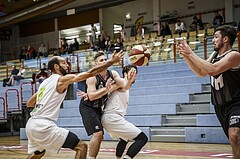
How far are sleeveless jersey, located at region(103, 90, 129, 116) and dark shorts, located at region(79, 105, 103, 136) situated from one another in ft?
0.48

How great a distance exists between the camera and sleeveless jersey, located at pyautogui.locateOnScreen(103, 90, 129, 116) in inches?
233

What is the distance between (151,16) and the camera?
24875 mm

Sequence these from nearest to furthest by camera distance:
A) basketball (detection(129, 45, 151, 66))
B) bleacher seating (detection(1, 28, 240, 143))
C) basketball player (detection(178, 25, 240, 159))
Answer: basketball player (detection(178, 25, 240, 159)) < basketball (detection(129, 45, 151, 66)) < bleacher seating (detection(1, 28, 240, 143))

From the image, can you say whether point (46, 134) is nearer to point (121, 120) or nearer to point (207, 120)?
point (121, 120)

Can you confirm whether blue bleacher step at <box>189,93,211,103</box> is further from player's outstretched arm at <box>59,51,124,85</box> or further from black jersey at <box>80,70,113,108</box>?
player's outstretched arm at <box>59,51,124,85</box>

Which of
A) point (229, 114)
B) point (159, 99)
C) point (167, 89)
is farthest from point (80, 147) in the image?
point (167, 89)

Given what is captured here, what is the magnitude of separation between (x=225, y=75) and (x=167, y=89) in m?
7.98

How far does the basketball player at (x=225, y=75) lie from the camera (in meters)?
4.12

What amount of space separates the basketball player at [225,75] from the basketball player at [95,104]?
1.66m

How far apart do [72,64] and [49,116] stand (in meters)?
11.3

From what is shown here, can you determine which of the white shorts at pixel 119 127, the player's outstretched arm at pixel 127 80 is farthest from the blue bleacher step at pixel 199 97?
the white shorts at pixel 119 127

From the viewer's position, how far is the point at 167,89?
12289 mm

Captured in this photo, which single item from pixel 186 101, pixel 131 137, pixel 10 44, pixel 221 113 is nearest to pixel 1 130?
pixel 186 101

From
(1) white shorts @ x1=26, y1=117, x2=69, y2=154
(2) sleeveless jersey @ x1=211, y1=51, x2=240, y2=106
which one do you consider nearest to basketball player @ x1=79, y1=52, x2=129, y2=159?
(1) white shorts @ x1=26, y1=117, x2=69, y2=154
